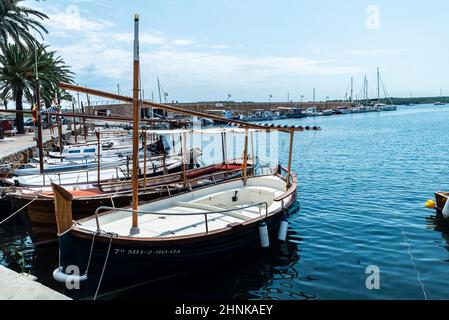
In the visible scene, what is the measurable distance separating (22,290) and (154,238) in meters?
3.52

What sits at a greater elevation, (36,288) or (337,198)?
(36,288)

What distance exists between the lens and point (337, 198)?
67.7ft

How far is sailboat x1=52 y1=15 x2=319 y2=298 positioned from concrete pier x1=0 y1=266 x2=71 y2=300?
2.10 metres

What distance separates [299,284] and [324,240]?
366 cm

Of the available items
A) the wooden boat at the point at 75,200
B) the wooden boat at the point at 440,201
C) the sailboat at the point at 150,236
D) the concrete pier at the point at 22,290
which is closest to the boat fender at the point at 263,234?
the sailboat at the point at 150,236

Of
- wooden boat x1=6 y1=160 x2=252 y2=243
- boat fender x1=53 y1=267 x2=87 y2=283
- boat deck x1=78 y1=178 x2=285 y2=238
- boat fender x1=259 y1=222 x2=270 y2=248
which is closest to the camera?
boat fender x1=53 y1=267 x2=87 y2=283

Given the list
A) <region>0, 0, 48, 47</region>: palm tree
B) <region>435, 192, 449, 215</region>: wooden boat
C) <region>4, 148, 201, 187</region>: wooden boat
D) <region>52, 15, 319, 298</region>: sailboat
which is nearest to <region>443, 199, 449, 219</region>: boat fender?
<region>435, 192, 449, 215</region>: wooden boat

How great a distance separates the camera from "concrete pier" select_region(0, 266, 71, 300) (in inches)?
245

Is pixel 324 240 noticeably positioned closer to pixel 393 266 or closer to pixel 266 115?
pixel 393 266

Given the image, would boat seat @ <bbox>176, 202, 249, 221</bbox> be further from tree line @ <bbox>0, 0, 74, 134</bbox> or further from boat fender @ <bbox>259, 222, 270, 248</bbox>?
tree line @ <bbox>0, 0, 74, 134</bbox>

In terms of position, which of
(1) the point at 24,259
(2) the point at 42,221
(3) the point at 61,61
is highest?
(3) the point at 61,61

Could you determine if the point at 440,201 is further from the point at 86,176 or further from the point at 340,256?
the point at 86,176
